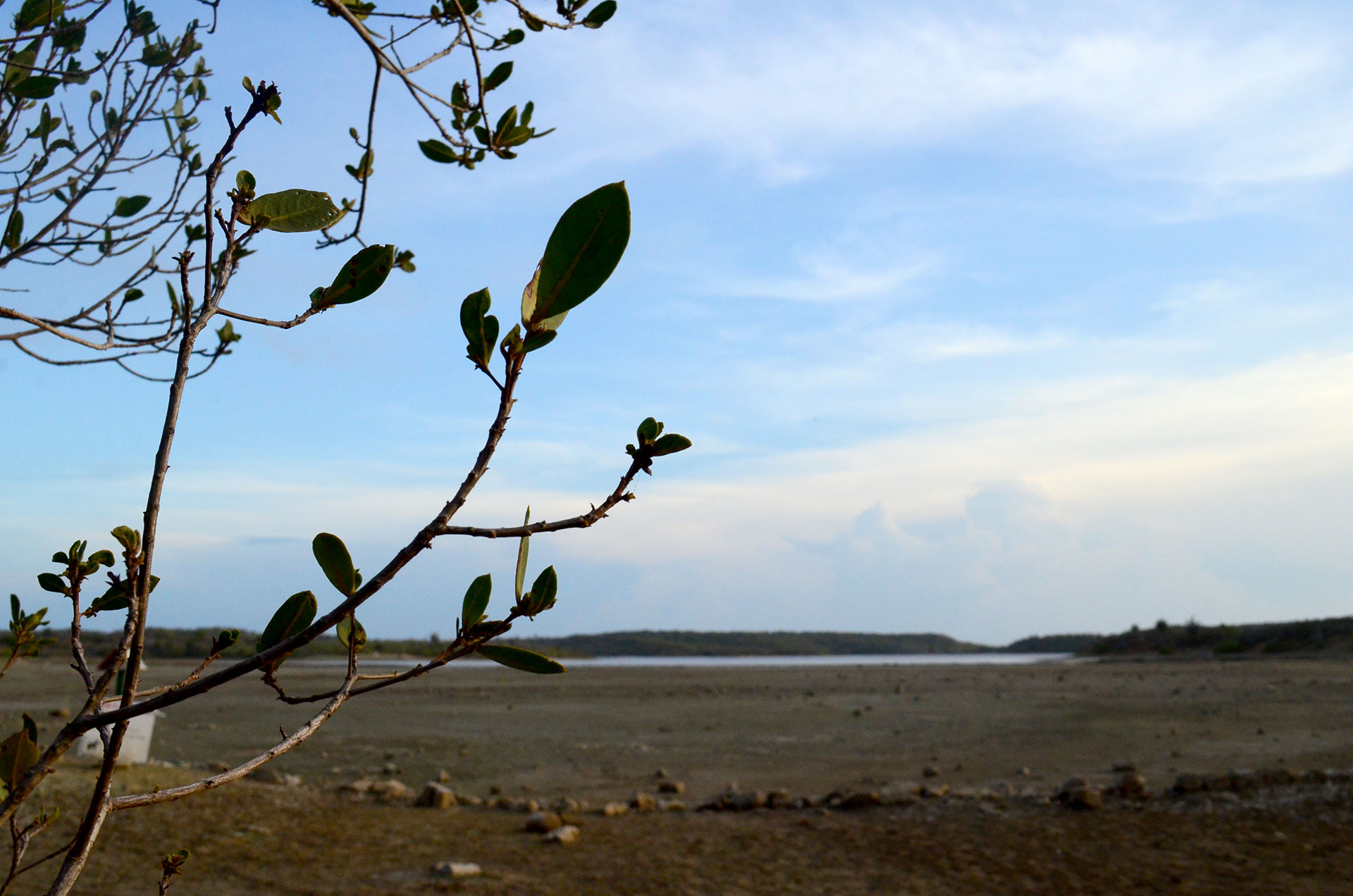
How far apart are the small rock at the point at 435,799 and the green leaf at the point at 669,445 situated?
6.98 m

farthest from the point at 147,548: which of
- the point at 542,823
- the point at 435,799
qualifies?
the point at 435,799

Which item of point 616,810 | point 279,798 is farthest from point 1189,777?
point 279,798

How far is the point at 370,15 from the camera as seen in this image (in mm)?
2270

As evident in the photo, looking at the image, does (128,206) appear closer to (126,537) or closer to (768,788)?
(126,537)

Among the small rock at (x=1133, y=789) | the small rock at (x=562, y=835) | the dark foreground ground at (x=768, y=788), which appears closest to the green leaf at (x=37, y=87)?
the dark foreground ground at (x=768, y=788)

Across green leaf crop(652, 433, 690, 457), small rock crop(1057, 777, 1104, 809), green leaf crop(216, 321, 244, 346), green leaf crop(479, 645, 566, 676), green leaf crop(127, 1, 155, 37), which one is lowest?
small rock crop(1057, 777, 1104, 809)

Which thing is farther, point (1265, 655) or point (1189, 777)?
point (1265, 655)

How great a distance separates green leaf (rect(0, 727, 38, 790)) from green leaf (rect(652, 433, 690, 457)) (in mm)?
817

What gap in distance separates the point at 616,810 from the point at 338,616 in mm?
6574

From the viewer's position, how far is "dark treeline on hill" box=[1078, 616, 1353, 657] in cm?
2809

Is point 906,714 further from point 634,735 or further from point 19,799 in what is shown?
point 19,799

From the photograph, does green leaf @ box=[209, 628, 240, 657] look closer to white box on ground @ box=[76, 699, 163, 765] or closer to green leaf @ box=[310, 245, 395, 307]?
green leaf @ box=[310, 245, 395, 307]

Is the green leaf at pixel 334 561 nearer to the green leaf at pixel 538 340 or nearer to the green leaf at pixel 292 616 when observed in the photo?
the green leaf at pixel 292 616

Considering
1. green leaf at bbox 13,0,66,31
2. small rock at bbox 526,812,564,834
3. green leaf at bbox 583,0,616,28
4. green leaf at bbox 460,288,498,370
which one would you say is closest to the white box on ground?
small rock at bbox 526,812,564,834
